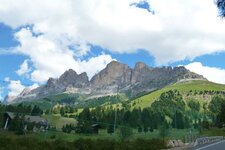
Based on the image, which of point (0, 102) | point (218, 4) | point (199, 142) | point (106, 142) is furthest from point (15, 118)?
point (199, 142)

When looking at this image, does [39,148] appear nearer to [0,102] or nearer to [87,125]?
[0,102]

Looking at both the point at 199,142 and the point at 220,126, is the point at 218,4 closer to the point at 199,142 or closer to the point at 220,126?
the point at 199,142

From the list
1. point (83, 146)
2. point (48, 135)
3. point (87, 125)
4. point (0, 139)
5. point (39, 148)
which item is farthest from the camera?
point (87, 125)

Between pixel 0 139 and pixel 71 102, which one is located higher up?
pixel 71 102

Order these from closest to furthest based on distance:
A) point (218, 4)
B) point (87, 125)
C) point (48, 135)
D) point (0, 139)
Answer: point (218, 4) < point (0, 139) < point (48, 135) < point (87, 125)

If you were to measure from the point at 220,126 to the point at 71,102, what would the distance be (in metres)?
64.7

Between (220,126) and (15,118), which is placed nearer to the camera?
(15,118)

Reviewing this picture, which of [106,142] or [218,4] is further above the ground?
[218,4]

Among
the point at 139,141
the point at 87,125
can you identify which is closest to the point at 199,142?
the point at 87,125

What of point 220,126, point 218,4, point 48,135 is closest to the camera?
point 218,4

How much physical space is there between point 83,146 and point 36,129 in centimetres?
835

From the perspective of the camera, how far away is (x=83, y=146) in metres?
17.0

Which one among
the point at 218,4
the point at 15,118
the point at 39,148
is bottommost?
the point at 39,148

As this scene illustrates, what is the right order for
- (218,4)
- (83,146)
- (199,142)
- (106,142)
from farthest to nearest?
(199,142)
(106,142)
(83,146)
(218,4)
